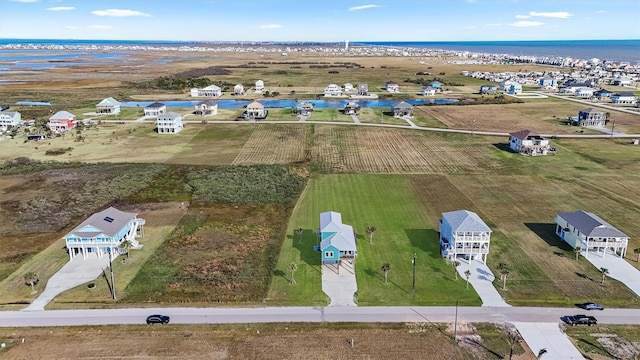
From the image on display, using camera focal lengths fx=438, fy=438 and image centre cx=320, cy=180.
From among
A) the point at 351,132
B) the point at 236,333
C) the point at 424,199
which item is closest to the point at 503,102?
the point at 351,132

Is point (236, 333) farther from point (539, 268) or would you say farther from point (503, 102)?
point (503, 102)

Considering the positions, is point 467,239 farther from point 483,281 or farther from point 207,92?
point 207,92

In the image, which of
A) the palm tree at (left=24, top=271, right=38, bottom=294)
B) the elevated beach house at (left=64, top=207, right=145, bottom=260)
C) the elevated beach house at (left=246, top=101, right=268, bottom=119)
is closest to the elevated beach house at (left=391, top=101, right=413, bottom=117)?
the elevated beach house at (left=246, top=101, right=268, bottom=119)

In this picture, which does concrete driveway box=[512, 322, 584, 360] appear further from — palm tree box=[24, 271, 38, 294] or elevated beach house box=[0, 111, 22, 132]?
elevated beach house box=[0, 111, 22, 132]

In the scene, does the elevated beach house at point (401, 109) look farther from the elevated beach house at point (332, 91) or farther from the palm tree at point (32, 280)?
the palm tree at point (32, 280)

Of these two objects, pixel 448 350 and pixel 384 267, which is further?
pixel 384 267

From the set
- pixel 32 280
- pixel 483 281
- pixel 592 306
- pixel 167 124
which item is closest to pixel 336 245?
pixel 483 281
